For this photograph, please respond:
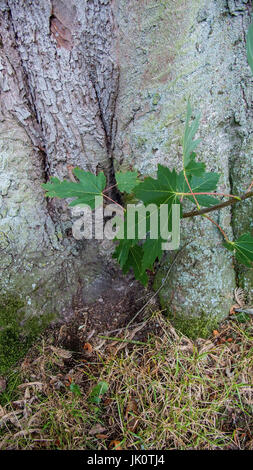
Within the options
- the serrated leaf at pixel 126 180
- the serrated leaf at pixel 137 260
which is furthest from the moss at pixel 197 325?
the serrated leaf at pixel 126 180

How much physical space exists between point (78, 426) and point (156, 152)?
1307mm

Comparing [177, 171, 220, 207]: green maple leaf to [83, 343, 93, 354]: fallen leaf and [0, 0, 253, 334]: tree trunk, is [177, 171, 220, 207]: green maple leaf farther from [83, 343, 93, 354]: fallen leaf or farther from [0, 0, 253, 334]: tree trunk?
[83, 343, 93, 354]: fallen leaf

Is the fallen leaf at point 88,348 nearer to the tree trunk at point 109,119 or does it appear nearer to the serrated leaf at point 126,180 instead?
the tree trunk at point 109,119

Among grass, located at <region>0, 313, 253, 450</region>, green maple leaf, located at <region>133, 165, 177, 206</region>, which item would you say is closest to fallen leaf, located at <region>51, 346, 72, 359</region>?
grass, located at <region>0, 313, 253, 450</region>

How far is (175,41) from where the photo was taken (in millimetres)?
1239

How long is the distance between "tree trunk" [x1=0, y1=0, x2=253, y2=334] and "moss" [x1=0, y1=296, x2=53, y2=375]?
7 cm

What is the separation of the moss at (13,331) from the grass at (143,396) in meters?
0.07

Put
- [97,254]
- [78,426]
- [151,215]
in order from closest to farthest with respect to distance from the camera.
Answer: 1. [151,215]
2. [78,426]
3. [97,254]

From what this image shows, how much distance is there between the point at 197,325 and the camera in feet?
5.10

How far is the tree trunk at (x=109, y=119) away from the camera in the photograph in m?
1.23

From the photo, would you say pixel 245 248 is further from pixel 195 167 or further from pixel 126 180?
pixel 126 180

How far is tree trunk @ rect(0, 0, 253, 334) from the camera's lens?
1233mm
